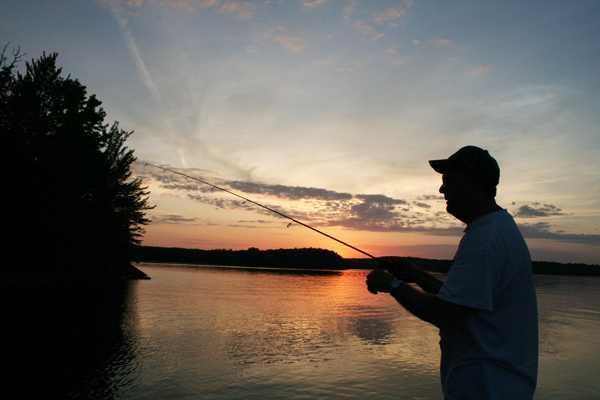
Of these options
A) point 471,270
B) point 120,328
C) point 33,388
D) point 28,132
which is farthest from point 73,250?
point 471,270

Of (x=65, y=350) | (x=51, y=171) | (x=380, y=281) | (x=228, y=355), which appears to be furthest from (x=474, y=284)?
(x=51, y=171)

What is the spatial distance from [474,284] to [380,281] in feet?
2.07

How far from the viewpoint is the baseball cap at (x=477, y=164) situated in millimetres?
2100

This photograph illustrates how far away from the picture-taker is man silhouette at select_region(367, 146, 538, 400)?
1810 millimetres

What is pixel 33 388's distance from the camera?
6.93 metres

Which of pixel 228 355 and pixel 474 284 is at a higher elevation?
pixel 474 284

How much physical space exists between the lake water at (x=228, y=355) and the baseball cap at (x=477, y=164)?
6.94 metres

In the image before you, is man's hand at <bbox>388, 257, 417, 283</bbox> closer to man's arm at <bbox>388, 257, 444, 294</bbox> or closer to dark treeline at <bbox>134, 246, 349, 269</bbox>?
man's arm at <bbox>388, 257, 444, 294</bbox>

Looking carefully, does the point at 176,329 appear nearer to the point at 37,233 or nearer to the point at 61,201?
the point at 37,233

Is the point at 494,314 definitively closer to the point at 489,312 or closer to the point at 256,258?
the point at 489,312

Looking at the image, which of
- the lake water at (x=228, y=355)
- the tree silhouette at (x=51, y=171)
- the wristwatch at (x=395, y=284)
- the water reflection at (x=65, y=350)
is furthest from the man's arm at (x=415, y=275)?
the tree silhouette at (x=51, y=171)

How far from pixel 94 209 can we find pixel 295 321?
23.9 meters

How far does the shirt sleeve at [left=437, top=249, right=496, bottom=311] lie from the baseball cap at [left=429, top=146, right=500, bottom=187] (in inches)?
20.0

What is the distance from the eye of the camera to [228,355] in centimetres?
1038
